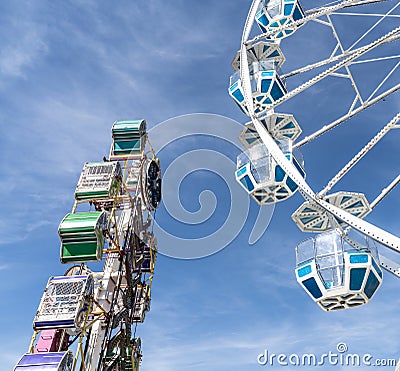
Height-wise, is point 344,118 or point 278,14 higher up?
point 278,14

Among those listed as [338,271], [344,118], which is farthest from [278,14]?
[338,271]

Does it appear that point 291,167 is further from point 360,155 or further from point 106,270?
point 106,270

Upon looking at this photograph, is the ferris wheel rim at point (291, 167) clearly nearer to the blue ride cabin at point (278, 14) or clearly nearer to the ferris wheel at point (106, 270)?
the blue ride cabin at point (278, 14)

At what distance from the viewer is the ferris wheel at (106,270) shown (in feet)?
46.1

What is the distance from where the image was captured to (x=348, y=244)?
11531 millimetres

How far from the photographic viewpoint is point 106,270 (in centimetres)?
1750

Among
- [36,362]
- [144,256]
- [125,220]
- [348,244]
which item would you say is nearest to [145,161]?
[125,220]

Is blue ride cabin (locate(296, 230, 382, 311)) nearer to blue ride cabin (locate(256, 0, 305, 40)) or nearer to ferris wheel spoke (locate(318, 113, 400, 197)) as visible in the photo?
ferris wheel spoke (locate(318, 113, 400, 197))

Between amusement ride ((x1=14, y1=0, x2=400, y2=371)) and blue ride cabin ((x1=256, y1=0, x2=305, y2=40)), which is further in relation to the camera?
blue ride cabin ((x1=256, y1=0, x2=305, y2=40))

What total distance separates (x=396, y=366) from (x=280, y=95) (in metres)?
8.87

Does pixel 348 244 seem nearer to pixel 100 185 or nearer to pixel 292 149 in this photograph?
pixel 292 149

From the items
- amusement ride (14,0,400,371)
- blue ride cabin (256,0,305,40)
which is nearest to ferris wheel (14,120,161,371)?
amusement ride (14,0,400,371)

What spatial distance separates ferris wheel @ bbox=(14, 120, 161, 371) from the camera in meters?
14.1

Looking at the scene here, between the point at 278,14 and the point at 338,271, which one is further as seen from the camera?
the point at 278,14
